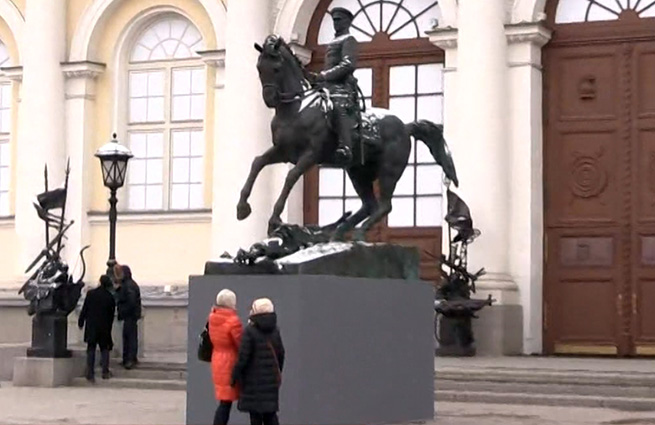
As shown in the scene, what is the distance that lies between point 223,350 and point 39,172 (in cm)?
1562

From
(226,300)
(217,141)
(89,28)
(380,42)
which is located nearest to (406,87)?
(380,42)

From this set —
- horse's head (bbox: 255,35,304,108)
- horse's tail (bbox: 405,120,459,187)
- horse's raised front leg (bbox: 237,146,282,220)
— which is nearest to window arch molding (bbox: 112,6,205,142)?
horse's tail (bbox: 405,120,459,187)

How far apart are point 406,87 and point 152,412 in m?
10.4

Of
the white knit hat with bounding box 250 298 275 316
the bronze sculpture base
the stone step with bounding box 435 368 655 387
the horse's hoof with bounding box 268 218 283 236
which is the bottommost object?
the stone step with bounding box 435 368 655 387

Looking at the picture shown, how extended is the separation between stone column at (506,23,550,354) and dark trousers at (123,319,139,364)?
587 cm

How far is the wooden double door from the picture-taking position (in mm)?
23766

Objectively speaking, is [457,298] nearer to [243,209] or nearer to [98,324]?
[98,324]

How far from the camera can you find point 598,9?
24.3 meters

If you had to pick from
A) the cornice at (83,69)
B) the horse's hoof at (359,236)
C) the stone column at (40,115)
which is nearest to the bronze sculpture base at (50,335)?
the stone column at (40,115)

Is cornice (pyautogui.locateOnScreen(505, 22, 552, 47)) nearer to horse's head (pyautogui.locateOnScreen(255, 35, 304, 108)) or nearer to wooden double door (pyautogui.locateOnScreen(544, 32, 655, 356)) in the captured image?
wooden double door (pyautogui.locateOnScreen(544, 32, 655, 356))

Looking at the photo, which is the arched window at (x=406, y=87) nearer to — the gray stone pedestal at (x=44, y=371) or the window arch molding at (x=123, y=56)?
the window arch molding at (x=123, y=56)

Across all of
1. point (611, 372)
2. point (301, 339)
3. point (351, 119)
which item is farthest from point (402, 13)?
point (301, 339)

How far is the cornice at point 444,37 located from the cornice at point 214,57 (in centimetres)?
381

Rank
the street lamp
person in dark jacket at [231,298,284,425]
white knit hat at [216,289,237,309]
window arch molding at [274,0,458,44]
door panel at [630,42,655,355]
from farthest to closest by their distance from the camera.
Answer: window arch molding at [274,0,458,44]
door panel at [630,42,655,355]
the street lamp
white knit hat at [216,289,237,309]
person in dark jacket at [231,298,284,425]
